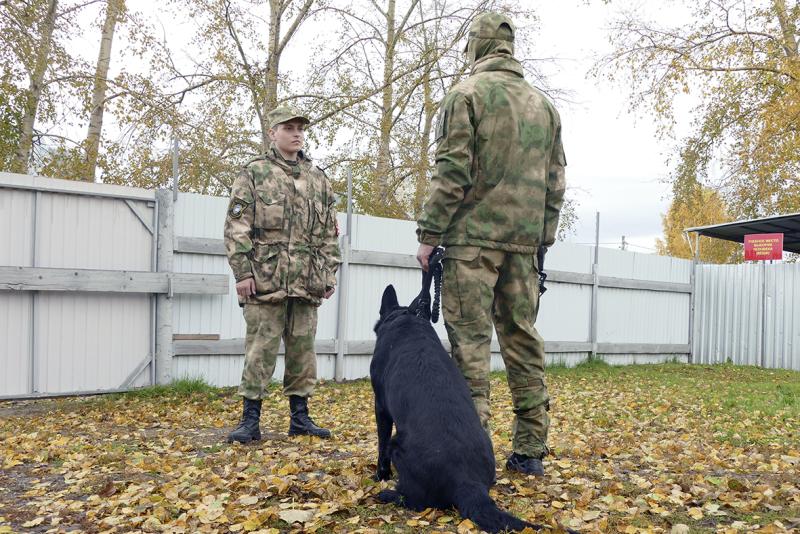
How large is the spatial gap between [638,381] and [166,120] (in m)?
9.31

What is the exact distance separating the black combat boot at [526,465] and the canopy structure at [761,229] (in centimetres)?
1039

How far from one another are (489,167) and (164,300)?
4.99 metres

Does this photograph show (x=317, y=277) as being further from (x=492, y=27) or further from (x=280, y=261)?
(x=492, y=27)

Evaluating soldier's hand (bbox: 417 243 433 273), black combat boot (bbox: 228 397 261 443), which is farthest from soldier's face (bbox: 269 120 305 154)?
soldier's hand (bbox: 417 243 433 273)

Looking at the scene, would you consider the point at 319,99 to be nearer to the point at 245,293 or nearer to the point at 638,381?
the point at 638,381

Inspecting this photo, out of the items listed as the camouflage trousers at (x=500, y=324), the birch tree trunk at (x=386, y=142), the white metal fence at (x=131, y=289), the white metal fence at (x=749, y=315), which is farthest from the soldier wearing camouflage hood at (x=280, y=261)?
the white metal fence at (x=749, y=315)

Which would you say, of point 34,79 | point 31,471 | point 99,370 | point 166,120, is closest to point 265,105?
point 166,120

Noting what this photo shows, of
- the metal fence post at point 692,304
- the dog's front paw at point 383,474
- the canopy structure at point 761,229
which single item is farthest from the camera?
the metal fence post at point 692,304

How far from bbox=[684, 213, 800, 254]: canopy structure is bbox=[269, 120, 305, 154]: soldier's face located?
1016 centimetres

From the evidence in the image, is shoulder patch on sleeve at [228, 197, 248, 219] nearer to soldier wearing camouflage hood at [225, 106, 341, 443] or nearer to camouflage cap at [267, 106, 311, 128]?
soldier wearing camouflage hood at [225, 106, 341, 443]

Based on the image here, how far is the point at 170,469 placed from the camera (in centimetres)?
404

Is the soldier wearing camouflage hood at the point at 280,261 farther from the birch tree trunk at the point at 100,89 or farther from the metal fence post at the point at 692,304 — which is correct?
the metal fence post at the point at 692,304

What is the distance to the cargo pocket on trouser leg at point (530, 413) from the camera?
12.1 ft

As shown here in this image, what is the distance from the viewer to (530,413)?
371 centimetres
